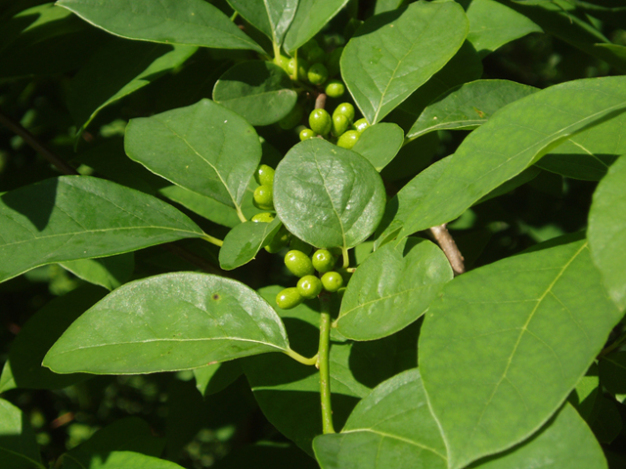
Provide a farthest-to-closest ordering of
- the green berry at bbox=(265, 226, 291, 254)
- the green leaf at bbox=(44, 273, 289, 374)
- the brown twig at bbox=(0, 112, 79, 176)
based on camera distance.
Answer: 1. the brown twig at bbox=(0, 112, 79, 176)
2. the green berry at bbox=(265, 226, 291, 254)
3. the green leaf at bbox=(44, 273, 289, 374)

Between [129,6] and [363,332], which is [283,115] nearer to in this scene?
[129,6]

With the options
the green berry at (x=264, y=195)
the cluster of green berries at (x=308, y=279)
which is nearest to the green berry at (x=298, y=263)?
A: the cluster of green berries at (x=308, y=279)

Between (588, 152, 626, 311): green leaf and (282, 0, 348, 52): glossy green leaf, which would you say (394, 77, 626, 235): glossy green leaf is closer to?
(588, 152, 626, 311): green leaf

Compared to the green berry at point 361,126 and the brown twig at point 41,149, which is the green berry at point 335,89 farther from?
the brown twig at point 41,149

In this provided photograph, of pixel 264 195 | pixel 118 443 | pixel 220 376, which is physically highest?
pixel 264 195

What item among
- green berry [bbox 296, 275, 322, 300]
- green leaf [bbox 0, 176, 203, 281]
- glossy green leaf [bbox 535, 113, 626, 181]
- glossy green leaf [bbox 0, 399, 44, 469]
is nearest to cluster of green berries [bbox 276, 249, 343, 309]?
green berry [bbox 296, 275, 322, 300]

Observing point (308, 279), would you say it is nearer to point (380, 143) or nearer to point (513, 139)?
point (380, 143)

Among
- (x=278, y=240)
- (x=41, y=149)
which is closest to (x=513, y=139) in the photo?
(x=278, y=240)
